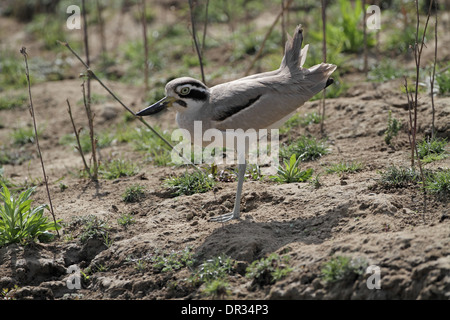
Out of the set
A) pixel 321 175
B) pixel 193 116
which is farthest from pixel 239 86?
pixel 321 175

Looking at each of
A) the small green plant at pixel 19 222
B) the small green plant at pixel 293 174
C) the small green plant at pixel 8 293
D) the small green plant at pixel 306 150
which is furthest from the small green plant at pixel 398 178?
the small green plant at pixel 8 293

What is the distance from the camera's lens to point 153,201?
6.55 meters

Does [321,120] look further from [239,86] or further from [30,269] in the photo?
[30,269]

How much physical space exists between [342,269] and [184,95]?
8.14ft

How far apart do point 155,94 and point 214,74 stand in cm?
111

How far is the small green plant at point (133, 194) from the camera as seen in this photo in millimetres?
6637

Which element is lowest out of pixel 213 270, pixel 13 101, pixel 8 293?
pixel 8 293

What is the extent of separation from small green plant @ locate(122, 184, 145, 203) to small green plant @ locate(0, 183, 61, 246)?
93 centimetres

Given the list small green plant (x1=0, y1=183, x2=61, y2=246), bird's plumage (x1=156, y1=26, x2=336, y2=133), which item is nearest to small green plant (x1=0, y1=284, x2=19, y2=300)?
→ small green plant (x1=0, y1=183, x2=61, y2=246)

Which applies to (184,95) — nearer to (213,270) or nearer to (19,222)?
(213,270)

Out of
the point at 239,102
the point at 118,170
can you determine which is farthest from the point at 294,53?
the point at 118,170

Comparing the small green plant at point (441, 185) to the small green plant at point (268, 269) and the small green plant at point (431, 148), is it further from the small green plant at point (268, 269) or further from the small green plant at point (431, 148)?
the small green plant at point (268, 269)

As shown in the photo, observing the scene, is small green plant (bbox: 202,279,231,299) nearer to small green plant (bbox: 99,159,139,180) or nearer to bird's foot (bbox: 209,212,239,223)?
bird's foot (bbox: 209,212,239,223)

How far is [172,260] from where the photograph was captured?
535 centimetres
